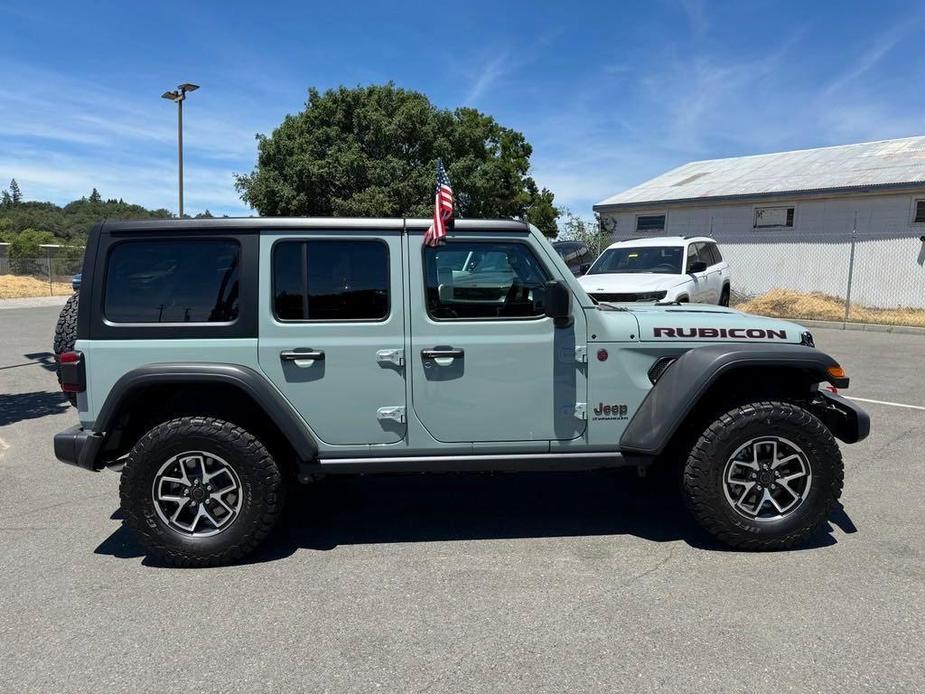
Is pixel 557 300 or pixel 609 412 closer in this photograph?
pixel 557 300

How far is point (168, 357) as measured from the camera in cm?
354

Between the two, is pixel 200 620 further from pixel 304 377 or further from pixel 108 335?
pixel 108 335

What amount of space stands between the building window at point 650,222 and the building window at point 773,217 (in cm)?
301

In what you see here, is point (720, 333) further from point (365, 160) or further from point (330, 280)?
point (365, 160)

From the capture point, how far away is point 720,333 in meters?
3.78

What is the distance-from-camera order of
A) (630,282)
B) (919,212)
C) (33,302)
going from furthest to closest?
(33,302), (919,212), (630,282)

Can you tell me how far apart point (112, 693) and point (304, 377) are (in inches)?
65.2

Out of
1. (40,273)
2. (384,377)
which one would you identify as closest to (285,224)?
(384,377)

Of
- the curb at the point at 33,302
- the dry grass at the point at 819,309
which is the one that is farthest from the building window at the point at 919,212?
the curb at the point at 33,302

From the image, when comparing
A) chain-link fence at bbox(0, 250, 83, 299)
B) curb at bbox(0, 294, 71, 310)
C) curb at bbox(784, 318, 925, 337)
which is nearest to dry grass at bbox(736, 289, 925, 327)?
curb at bbox(784, 318, 925, 337)

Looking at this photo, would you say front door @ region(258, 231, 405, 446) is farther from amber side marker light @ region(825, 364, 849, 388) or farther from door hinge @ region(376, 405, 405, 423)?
amber side marker light @ region(825, 364, 849, 388)

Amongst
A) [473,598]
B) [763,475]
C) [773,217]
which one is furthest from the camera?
[773,217]

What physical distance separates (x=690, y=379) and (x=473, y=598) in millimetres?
1626

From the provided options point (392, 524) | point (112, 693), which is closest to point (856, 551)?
point (392, 524)
